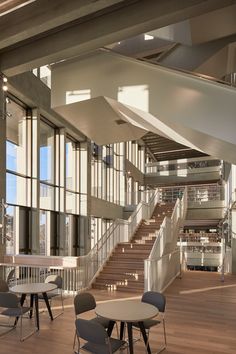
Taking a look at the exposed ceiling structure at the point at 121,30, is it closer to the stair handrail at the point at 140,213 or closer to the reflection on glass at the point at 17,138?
the reflection on glass at the point at 17,138

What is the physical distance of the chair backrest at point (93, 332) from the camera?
3.32 m

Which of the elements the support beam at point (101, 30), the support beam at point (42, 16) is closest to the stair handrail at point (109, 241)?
the support beam at point (101, 30)

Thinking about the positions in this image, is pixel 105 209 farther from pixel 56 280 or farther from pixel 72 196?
pixel 56 280

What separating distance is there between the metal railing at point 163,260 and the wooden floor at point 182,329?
0.52 m

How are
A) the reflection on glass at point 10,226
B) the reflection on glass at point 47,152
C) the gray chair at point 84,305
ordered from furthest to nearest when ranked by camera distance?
1. the reflection on glass at point 47,152
2. the reflection on glass at point 10,226
3. the gray chair at point 84,305

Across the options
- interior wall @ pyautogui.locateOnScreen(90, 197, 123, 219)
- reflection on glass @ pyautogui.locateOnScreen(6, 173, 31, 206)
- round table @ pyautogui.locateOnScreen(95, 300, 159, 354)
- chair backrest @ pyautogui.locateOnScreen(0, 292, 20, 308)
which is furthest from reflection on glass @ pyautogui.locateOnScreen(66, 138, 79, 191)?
round table @ pyautogui.locateOnScreen(95, 300, 159, 354)

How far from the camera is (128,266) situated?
32.7 ft

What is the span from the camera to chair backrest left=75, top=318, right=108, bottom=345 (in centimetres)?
332

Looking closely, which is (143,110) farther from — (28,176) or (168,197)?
(168,197)

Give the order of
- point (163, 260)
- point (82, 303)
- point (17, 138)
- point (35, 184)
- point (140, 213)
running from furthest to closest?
point (140, 213), point (35, 184), point (17, 138), point (163, 260), point (82, 303)

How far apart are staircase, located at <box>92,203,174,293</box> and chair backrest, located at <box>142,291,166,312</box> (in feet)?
13.2

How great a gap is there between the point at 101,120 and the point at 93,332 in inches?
251

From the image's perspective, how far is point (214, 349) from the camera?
4.72 m

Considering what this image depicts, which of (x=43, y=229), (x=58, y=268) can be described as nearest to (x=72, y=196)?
(x=43, y=229)
